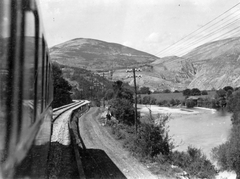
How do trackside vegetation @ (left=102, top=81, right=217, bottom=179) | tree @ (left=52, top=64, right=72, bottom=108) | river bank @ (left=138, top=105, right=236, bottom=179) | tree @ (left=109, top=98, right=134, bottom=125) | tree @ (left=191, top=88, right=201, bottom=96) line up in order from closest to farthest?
trackside vegetation @ (left=102, top=81, right=217, bottom=179) < river bank @ (left=138, top=105, right=236, bottom=179) < tree @ (left=109, top=98, right=134, bottom=125) < tree @ (left=52, top=64, right=72, bottom=108) < tree @ (left=191, top=88, right=201, bottom=96)

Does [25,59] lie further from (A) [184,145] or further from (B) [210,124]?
(B) [210,124]

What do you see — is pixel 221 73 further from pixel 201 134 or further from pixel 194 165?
pixel 194 165

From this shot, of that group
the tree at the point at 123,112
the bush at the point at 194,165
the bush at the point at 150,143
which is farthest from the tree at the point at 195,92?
the bush at the point at 150,143

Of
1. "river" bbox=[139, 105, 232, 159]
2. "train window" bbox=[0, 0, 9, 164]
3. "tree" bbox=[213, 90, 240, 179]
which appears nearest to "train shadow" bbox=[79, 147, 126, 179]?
"train window" bbox=[0, 0, 9, 164]

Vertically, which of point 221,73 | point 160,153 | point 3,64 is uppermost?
point 221,73

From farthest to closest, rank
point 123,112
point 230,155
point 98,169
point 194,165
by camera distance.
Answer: point 123,112
point 230,155
point 194,165
point 98,169

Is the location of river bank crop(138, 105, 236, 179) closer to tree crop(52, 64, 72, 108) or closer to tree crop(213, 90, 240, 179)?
tree crop(213, 90, 240, 179)

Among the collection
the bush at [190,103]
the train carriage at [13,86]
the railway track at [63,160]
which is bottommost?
the railway track at [63,160]

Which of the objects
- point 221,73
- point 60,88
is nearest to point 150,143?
point 60,88

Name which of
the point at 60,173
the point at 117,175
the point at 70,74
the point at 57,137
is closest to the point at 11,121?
the point at 60,173

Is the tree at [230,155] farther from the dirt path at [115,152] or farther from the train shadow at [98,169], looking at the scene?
the train shadow at [98,169]

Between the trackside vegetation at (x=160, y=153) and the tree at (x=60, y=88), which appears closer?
the trackside vegetation at (x=160, y=153)
